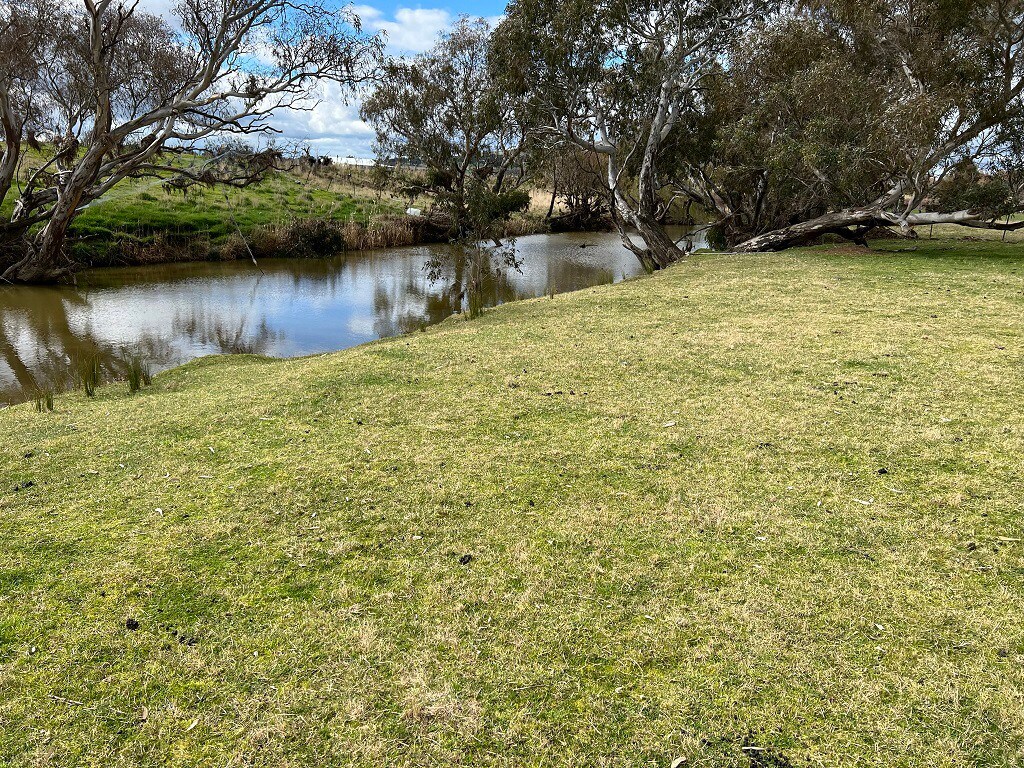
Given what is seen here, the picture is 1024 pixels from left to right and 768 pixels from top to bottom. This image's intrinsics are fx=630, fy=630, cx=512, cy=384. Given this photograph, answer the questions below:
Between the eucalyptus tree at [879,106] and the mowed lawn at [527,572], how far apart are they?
8.83m

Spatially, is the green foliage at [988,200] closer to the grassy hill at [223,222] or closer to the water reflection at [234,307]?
the water reflection at [234,307]

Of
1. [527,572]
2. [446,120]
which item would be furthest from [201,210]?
[527,572]

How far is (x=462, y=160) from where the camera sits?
2414 cm

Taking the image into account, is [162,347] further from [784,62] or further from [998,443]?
[784,62]

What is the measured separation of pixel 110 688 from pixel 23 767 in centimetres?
31

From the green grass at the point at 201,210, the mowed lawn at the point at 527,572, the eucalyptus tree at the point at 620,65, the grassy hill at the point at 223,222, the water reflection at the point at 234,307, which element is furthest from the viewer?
the green grass at the point at 201,210

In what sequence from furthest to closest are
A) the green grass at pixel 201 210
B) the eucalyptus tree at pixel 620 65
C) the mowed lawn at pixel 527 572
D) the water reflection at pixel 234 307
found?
the green grass at pixel 201 210
the eucalyptus tree at pixel 620 65
the water reflection at pixel 234 307
the mowed lawn at pixel 527 572

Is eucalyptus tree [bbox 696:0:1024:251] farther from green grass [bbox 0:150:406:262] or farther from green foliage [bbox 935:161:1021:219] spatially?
green grass [bbox 0:150:406:262]

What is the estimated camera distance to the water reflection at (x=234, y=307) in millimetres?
9641

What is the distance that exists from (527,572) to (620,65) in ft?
50.6

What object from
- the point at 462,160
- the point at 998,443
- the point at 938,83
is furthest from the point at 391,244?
the point at 998,443

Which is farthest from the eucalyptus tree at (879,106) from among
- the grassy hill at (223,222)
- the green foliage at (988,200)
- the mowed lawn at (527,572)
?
the grassy hill at (223,222)

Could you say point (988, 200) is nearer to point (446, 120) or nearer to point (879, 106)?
point (879, 106)

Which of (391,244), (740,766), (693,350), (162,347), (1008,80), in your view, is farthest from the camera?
(391,244)
